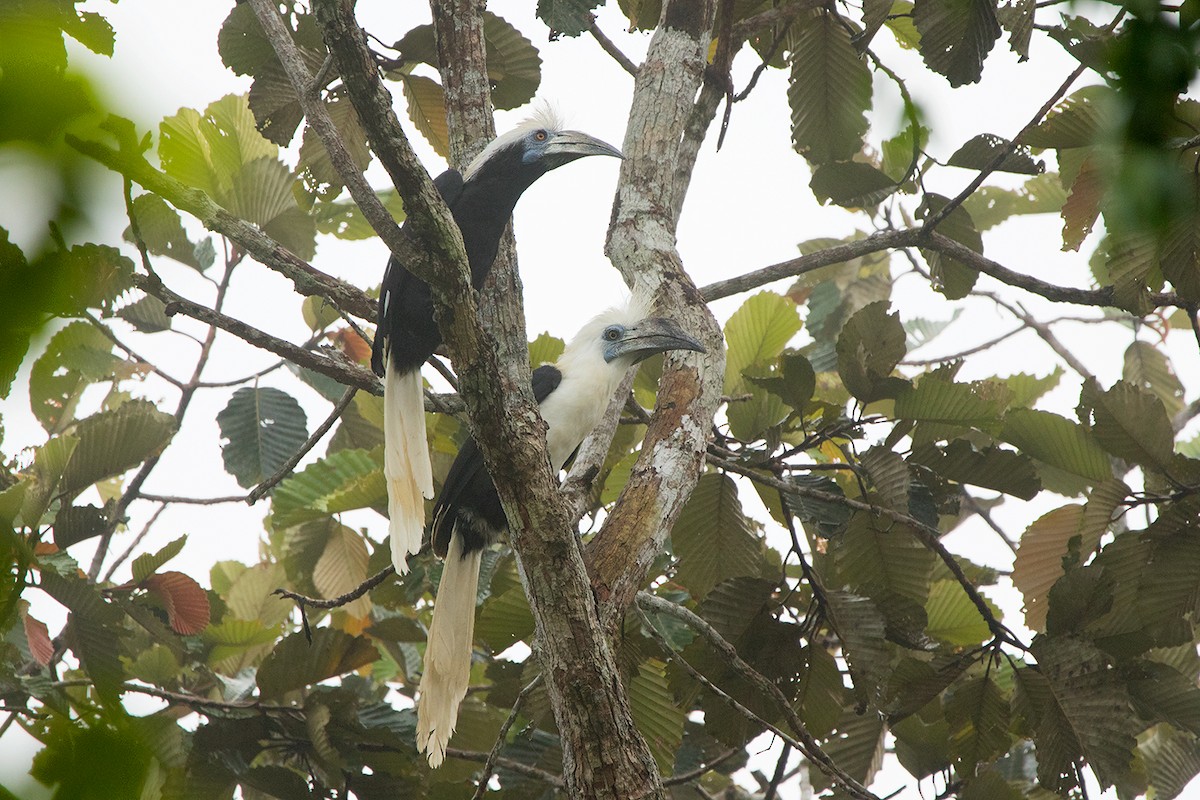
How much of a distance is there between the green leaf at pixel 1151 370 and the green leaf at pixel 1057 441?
1.90 meters

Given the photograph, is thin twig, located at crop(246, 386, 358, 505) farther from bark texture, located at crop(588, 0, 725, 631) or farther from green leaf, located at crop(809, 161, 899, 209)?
green leaf, located at crop(809, 161, 899, 209)

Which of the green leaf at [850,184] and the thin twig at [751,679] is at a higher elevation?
the green leaf at [850,184]

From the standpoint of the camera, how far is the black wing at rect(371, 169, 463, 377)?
10.4 feet

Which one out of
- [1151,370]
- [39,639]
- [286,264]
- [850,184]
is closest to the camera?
[286,264]

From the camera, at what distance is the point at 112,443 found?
3.00 metres

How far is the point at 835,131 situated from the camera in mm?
3605

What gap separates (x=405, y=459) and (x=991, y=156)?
201cm

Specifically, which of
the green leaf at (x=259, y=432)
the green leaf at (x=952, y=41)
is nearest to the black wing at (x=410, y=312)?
the green leaf at (x=259, y=432)

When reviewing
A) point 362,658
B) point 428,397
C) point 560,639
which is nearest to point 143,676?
point 362,658

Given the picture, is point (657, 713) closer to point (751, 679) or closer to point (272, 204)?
point (751, 679)

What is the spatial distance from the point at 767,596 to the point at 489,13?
199 centimetres

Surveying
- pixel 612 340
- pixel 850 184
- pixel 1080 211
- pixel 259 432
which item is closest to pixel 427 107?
pixel 612 340

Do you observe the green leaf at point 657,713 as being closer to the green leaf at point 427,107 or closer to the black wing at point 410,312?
the black wing at point 410,312

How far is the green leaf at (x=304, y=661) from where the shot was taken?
3150 millimetres
